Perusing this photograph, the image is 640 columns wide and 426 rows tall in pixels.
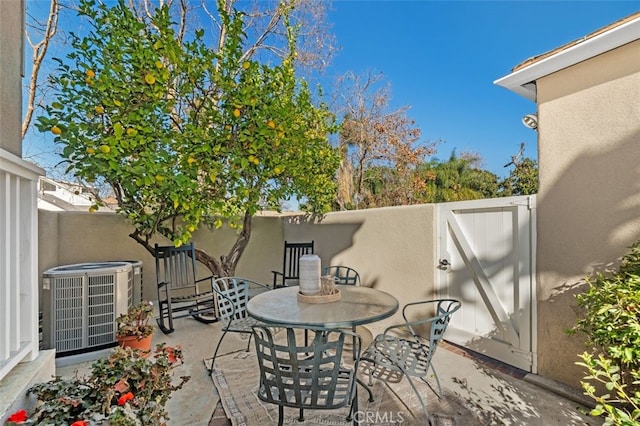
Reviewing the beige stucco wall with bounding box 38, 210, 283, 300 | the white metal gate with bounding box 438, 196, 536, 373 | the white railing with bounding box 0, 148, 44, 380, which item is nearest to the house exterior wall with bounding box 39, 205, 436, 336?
the beige stucco wall with bounding box 38, 210, 283, 300

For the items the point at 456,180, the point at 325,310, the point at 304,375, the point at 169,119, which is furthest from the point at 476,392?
the point at 456,180

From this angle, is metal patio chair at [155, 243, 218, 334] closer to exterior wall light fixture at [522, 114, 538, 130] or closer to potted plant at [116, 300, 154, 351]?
potted plant at [116, 300, 154, 351]

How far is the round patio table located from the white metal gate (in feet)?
4.37

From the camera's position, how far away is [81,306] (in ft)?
11.0

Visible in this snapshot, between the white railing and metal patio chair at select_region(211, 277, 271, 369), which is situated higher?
the white railing

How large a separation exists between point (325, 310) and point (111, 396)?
55.5 inches

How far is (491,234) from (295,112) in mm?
2818

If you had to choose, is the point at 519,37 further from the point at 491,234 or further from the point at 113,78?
the point at 113,78

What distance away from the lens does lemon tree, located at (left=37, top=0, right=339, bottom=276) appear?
10.4 feet

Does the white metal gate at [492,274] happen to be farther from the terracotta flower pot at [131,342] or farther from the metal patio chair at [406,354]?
the terracotta flower pot at [131,342]

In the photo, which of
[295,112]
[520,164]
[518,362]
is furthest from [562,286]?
[520,164]

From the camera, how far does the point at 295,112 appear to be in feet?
13.4

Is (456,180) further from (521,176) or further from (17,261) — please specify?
(17,261)

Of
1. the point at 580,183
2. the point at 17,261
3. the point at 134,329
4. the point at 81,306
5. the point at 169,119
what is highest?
the point at 169,119
